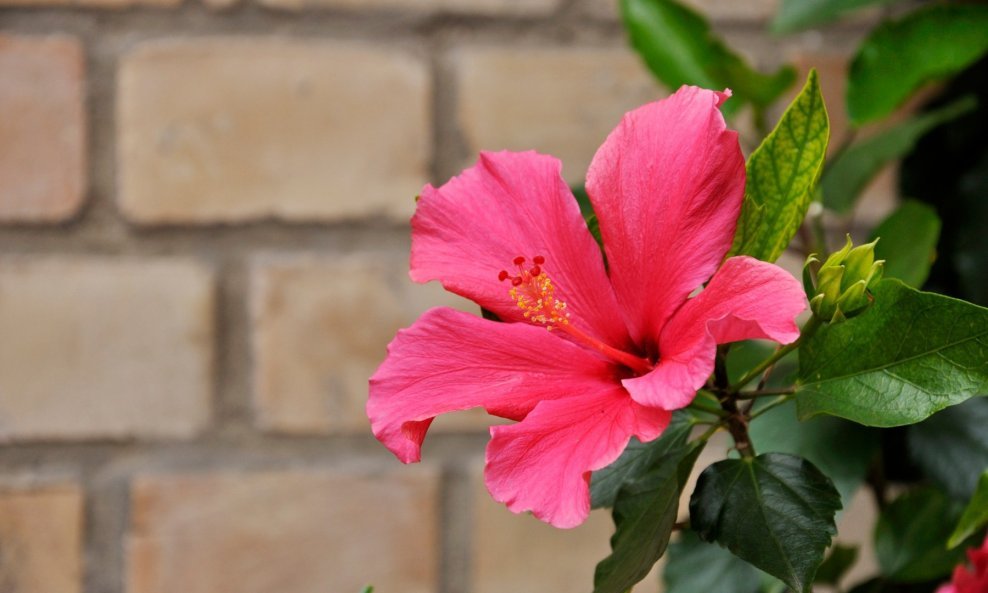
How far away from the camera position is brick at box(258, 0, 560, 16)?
2.31 ft

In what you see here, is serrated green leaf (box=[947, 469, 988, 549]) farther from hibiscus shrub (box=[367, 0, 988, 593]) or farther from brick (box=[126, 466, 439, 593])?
brick (box=[126, 466, 439, 593])

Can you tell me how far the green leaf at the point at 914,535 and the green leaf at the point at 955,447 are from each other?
0.11 feet

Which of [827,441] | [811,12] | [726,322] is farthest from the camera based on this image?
[811,12]

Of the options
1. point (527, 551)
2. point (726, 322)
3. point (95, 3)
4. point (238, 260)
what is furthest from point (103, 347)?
point (726, 322)

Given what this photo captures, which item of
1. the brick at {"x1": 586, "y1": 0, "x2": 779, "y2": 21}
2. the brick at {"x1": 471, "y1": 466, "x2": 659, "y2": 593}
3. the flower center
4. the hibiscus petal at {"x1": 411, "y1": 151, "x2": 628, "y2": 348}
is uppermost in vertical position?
the brick at {"x1": 586, "y1": 0, "x2": 779, "y2": 21}

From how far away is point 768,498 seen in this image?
0.91 ft

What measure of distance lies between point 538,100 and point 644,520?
49 cm

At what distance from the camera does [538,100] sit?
28.3 inches

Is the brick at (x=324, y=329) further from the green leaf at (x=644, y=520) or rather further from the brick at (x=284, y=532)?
the green leaf at (x=644, y=520)

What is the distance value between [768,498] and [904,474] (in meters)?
0.36

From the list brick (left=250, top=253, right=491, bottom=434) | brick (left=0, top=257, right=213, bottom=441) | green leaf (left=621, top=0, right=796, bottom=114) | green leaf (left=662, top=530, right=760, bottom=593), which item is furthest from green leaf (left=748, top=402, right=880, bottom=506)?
brick (left=0, top=257, right=213, bottom=441)

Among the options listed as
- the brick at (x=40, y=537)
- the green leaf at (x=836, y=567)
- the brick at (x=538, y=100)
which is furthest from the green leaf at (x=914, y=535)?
the brick at (x=40, y=537)

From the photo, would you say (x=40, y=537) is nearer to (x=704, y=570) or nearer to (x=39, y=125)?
(x=39, y=125)

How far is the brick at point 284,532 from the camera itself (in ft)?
2.31
